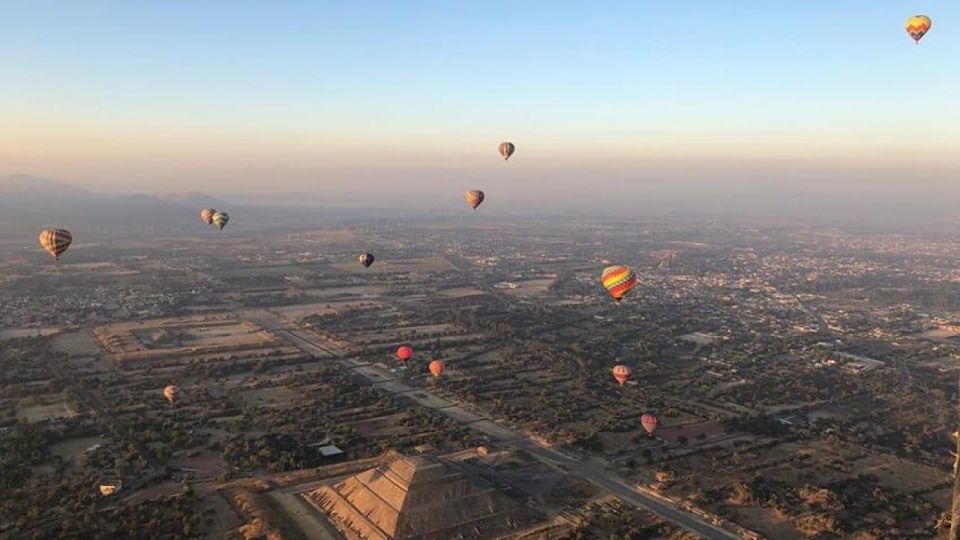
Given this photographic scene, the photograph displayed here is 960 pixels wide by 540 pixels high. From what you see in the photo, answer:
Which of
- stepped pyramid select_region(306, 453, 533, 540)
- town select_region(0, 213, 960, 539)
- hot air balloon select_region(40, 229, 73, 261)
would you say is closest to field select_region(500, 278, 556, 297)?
town select_region(0, 213, 960, 539)

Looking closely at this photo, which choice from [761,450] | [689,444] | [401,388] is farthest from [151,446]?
[761,450]

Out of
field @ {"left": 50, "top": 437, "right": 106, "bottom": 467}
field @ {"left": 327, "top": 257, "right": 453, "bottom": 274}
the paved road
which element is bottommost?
field @ {"left": 327, "top": 257, "right": 453, "bottom": 274}

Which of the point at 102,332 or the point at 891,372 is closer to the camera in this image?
the point at 891,372

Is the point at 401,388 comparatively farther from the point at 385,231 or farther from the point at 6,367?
the point at 385,231

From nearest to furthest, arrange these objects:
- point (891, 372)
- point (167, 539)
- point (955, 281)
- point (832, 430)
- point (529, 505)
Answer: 1. point (167, 539)
2. point (529, 505)
3. point (832, 430)
4. point (891, 372)
5. point (955, 281)

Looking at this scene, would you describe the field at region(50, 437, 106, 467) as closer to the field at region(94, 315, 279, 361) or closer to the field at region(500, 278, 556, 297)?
the field at region(94, 315, 279, 361)

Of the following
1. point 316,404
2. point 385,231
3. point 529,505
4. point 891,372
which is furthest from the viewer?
point 385,231

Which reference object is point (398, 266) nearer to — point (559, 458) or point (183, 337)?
point (183, 337)
